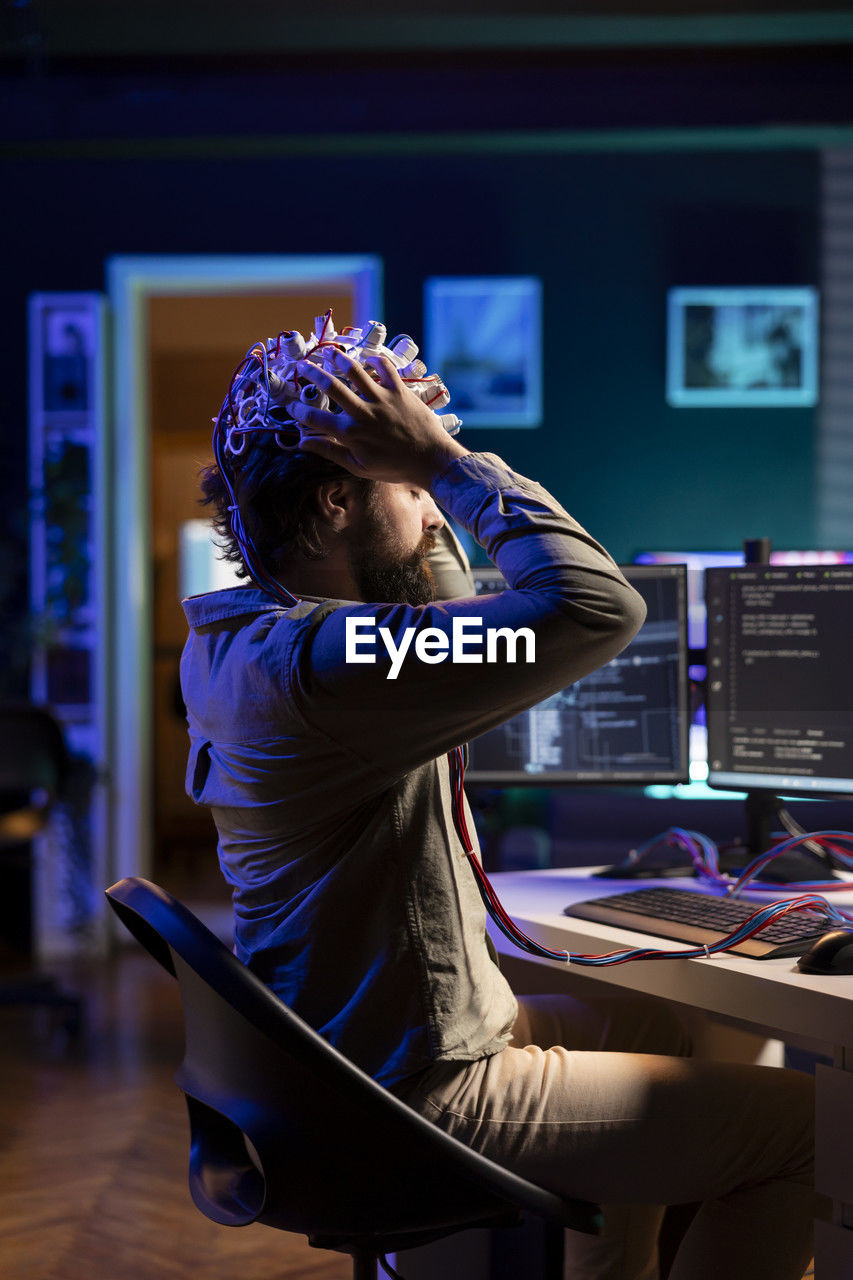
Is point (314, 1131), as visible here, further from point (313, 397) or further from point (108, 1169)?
point (108, 1169)

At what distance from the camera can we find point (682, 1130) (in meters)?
1.18

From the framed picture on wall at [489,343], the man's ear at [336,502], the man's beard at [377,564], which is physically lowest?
the man's beard at [377,564]

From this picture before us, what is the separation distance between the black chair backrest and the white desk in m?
0.26

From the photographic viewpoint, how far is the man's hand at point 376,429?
1.15 m

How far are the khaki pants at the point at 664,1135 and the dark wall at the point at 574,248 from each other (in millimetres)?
3869

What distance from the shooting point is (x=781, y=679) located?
1.89 metres

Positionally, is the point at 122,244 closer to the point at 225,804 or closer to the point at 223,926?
the point at 223,926

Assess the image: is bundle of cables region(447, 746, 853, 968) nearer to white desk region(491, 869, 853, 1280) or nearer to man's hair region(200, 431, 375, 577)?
white desk region(491, 869, 853, 1280)

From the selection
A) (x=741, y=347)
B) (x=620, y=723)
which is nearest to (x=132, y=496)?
(x=741, y=347)

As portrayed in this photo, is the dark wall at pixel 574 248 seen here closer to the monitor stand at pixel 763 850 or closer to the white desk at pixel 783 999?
the monitor stand at pixel 763 850

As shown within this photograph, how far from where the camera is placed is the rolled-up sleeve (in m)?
1.05

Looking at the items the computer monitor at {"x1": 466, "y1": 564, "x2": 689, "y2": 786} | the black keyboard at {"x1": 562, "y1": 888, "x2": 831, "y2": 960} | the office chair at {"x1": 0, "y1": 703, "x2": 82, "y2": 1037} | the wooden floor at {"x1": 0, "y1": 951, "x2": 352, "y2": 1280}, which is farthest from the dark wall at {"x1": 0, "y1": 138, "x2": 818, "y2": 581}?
the black keyboard at {"x1": 562, "y1": 888, "x2": 831, "y2": 960}

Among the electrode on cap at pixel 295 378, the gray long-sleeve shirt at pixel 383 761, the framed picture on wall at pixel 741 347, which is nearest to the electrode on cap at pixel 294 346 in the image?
the electrode on cap at pixel 295 378

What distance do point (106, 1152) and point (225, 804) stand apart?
192cm
